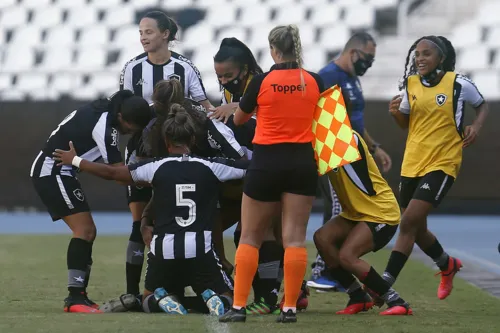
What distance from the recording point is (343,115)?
6637 millimetres

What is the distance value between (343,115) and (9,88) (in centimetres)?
1476

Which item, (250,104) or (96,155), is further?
(96,155)

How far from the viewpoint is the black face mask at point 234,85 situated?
7352 mm

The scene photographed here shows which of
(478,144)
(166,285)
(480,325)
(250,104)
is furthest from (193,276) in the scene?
(478,144)

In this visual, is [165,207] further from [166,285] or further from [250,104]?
[250,104]

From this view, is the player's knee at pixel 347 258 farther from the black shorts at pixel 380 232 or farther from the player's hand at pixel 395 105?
the player's hand at pixel 395 105

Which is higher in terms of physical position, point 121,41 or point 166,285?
point 121,41

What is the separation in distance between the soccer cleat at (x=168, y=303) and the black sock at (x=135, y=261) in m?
0.71

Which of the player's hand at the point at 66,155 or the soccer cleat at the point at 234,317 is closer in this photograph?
the soccer cleat at the point at 234,317

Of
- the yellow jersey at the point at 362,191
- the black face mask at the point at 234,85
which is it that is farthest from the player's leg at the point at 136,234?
the yellow jersey at the point at 362,191

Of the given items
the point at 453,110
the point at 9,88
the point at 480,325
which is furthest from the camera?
the point at 9,88

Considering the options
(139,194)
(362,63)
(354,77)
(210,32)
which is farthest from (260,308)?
(210,32)

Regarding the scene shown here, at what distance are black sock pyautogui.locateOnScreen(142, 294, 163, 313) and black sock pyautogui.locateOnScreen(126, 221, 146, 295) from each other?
0.57 metres

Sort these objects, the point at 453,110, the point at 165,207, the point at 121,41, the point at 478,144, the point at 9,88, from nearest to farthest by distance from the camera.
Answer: the point at 165,207 → the point at 453,110 → the point at 478,144 → the point at 9,88 → the point at 121,41
